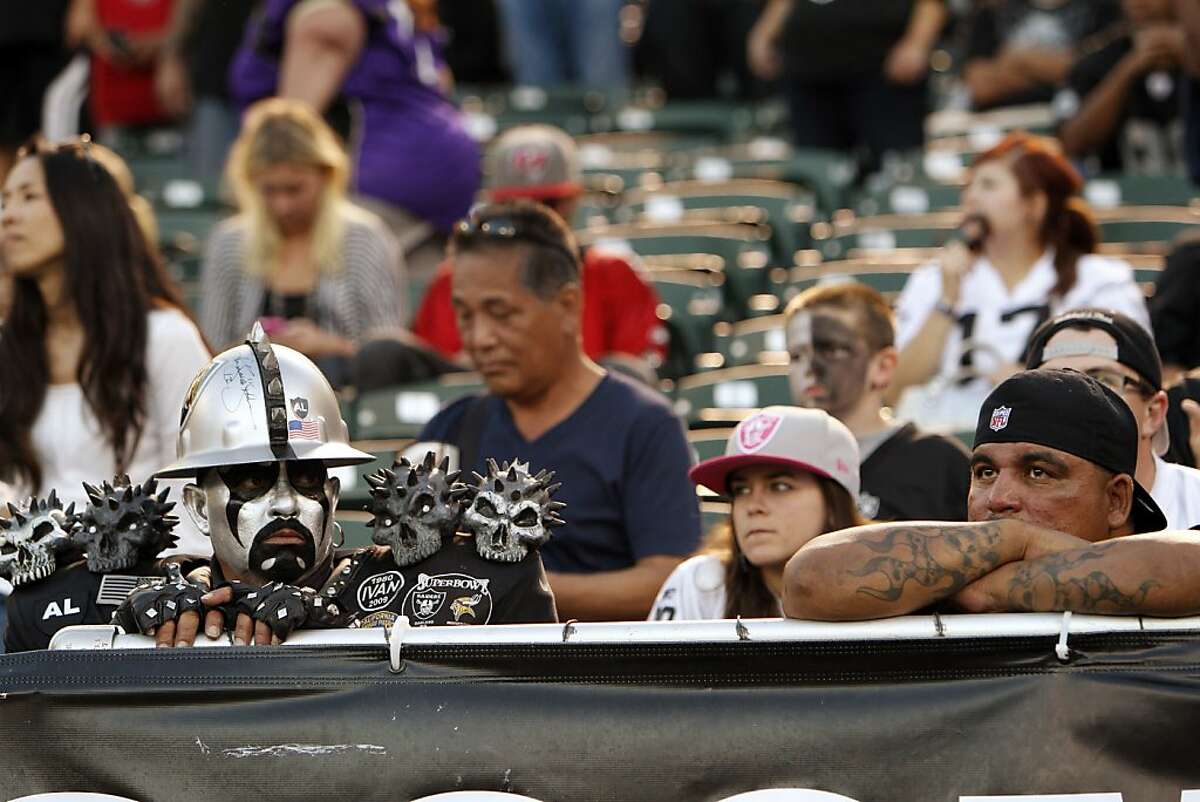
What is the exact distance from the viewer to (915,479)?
213 inches

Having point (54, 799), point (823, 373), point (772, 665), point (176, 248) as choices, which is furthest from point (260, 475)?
point (176, 248)

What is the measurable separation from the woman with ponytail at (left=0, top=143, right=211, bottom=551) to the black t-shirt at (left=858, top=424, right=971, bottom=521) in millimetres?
1724

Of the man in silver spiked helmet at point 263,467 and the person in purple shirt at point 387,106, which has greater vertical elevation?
the person in purple shirt at point 387,106

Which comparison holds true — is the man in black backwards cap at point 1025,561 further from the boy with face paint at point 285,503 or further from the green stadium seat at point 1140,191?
the green stadium seat at point 1140,191

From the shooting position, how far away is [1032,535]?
3.62 metres

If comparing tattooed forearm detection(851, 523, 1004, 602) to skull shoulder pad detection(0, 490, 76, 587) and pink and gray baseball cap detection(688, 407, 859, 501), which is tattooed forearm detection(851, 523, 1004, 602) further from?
skull shoulder pad detection(0, 490, 76, 587)

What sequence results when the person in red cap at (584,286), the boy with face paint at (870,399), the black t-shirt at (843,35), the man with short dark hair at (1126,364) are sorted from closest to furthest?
the man with short dark hair at (1126,364) → the boy with face paint at (870,399) → the person in red cap at (584,286) → the black t-shirt at (843,35)

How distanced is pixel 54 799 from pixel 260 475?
0.72 meters

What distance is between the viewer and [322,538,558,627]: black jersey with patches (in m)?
4.04

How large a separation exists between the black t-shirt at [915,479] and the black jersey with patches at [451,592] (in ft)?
4.76

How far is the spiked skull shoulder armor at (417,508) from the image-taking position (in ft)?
13.2

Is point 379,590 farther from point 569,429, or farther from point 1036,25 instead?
point 1036,25

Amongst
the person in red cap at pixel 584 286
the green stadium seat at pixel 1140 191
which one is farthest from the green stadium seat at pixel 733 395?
the green stadium seat at pixel 1140 191

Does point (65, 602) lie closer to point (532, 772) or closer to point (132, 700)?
point (132, 700)
